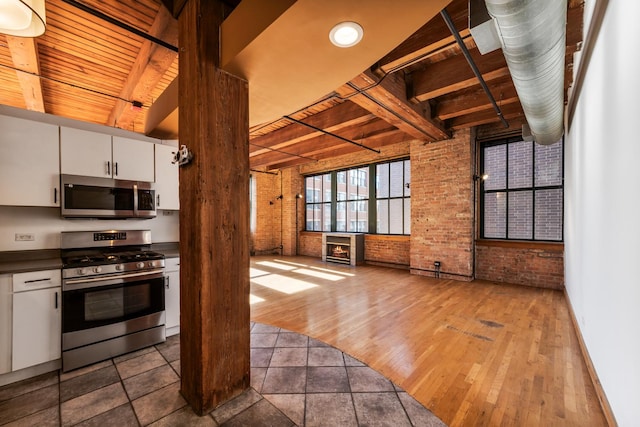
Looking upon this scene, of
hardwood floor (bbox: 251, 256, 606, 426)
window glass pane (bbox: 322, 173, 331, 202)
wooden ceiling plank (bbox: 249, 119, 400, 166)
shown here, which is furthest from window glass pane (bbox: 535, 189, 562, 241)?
window glass pane (bbox: 322, 173, 331, 202)

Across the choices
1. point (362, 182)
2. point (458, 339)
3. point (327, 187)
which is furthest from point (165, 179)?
point (327, 187)

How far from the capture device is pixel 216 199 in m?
1.82

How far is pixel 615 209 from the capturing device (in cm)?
165

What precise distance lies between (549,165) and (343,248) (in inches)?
192

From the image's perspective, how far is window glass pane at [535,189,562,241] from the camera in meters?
4.77

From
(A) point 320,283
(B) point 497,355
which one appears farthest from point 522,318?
(A) point 320,283

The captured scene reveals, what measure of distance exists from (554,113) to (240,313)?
3.73 metres

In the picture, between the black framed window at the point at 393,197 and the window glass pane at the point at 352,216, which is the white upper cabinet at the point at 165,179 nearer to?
the black framed window at the point at 393,197

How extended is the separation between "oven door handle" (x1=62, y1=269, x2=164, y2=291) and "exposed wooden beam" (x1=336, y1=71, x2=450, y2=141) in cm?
297

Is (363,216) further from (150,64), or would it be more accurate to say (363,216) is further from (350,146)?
(150,64)

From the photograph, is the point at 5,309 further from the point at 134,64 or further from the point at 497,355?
the point at 497,355

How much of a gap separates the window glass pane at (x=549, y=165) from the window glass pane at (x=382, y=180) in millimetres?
3137

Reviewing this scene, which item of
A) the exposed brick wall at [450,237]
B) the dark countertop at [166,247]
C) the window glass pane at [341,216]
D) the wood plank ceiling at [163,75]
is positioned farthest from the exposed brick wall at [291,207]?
the dark countertop at [166,247]

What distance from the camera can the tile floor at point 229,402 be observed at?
1734 millimetres
